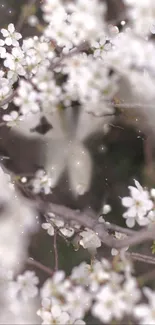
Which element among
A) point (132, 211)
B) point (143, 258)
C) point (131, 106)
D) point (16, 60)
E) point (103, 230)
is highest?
point (16, 60)

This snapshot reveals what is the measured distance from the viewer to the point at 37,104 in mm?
808

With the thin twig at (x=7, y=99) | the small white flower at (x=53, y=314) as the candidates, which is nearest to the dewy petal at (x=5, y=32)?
the thin twig at (x=7, y=99)

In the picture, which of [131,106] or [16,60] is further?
[131,106]

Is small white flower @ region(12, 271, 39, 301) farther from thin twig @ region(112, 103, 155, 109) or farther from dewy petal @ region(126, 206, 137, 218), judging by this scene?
thin twig @ region(112, 103, 155, 109)

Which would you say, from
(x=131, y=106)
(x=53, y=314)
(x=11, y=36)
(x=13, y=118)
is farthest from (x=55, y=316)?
(x=11, y=36)

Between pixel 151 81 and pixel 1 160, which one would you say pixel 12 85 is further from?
pixel 151 81

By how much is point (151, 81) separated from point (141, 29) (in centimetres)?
32

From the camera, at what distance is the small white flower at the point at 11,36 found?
43.2 inches

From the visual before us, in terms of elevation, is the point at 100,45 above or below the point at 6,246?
above

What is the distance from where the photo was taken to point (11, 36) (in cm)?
111

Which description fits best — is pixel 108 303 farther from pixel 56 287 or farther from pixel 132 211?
pixel 132 211

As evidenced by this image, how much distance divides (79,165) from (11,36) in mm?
432

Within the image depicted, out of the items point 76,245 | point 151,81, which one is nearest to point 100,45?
point 151,81

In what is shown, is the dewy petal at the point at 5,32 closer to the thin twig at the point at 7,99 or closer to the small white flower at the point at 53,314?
the thin twig at the point at 7,99
